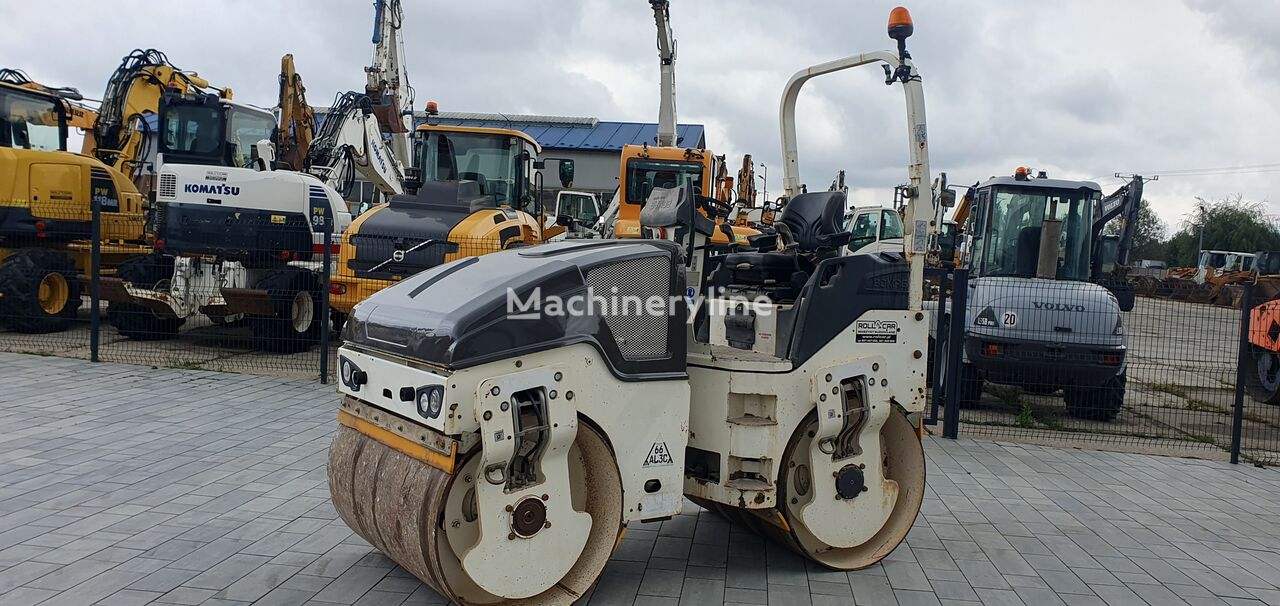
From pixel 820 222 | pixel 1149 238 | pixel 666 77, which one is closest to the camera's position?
pixel 820 222

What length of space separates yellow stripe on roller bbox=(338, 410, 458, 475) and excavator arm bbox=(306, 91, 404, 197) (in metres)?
10.7

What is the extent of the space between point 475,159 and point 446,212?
6.30ft

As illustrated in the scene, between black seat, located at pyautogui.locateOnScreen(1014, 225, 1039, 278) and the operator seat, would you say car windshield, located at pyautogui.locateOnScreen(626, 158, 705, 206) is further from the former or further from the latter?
the operator seat

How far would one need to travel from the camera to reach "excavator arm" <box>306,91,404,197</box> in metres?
14.0

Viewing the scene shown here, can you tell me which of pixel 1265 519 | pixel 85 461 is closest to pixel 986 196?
pixel 1265 519

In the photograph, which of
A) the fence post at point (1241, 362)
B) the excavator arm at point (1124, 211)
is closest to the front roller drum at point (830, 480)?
the fence post at point (1241, 362)

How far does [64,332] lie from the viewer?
41.5 feet

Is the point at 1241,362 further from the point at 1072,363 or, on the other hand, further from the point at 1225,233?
the point at 1225,233

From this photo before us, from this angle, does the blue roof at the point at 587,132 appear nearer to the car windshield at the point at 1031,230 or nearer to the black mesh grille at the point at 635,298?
the car windshield at the point at 1031,230

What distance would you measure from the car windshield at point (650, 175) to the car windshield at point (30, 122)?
9073 millimetres

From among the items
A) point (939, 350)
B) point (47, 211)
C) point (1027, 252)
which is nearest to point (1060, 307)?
point (939, 350)

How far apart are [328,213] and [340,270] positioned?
198 centimetres

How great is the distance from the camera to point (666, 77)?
767 inches

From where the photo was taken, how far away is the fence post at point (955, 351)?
8.25m
